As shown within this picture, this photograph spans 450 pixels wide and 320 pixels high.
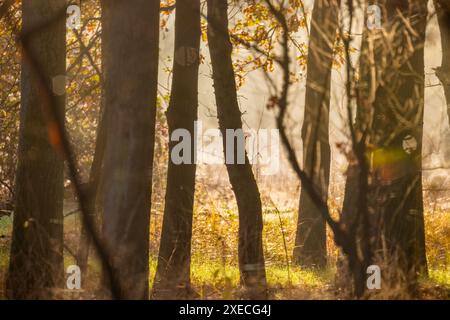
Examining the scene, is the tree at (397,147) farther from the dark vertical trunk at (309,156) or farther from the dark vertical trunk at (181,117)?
the dark vertical trunk at (309,156)

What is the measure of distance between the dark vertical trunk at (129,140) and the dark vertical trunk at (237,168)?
2055 millimetres

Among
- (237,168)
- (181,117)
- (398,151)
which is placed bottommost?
(237,168)

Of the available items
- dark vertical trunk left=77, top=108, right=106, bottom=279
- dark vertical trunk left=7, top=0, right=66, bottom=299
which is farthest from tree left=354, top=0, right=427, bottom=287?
dark vertical trunk left=7, top=0, right=66, bottom=299

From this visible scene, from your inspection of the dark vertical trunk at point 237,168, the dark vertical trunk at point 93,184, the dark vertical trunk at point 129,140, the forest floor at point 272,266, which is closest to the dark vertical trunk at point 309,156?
the forest floor at point 272,266

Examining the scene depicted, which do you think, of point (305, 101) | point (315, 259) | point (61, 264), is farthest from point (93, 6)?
point (61, 264)

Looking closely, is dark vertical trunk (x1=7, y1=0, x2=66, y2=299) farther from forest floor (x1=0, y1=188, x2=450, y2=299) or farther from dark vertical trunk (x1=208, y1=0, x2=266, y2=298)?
dark vertical trunk (x1=208, y1=0, x2=266, y2=298)

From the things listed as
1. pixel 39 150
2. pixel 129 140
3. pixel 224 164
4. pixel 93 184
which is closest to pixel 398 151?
pixel 224 164

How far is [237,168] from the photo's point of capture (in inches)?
378

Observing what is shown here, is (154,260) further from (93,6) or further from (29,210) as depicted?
(93,6)

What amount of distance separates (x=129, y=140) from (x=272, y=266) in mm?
6084

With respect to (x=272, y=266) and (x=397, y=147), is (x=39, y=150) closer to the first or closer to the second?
(x=397, y=147)

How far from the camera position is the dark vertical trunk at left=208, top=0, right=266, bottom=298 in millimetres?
9430

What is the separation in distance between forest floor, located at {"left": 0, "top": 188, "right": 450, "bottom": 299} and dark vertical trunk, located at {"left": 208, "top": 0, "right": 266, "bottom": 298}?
31 cm

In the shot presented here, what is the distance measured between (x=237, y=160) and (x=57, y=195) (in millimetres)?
2263
